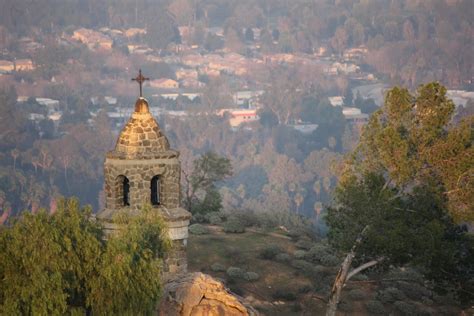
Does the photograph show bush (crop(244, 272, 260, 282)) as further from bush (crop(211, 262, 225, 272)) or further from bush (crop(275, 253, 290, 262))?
bush (crop(275, 253, 290, 262))

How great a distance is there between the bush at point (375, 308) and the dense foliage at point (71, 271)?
53.7 feet

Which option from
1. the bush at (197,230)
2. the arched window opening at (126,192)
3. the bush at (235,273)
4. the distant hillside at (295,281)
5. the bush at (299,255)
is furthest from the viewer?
the bush at (197,230)

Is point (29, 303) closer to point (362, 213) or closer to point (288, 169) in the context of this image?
point (362, 213)

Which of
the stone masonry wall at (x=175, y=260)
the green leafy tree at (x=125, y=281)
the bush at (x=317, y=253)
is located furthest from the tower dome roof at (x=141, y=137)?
the bush at (x=317, y=253)

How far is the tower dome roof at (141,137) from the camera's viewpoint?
27.5 metres

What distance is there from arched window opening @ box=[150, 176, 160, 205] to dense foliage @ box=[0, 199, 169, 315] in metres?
3.02

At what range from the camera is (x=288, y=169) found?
184 meters

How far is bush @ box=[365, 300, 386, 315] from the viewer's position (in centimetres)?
3947

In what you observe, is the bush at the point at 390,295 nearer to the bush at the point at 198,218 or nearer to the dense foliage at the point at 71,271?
the bush at the point at 198,218

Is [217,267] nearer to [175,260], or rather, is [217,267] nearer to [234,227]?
[234,227]

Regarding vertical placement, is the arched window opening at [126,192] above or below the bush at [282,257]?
above

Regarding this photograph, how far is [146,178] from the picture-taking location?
27.4m

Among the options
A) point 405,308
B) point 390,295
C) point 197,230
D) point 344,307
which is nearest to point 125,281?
point 344,307

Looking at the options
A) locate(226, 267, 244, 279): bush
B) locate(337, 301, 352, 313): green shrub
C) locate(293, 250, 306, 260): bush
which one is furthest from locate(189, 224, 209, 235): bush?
locate(337, 301, 352, 313): green shrub
